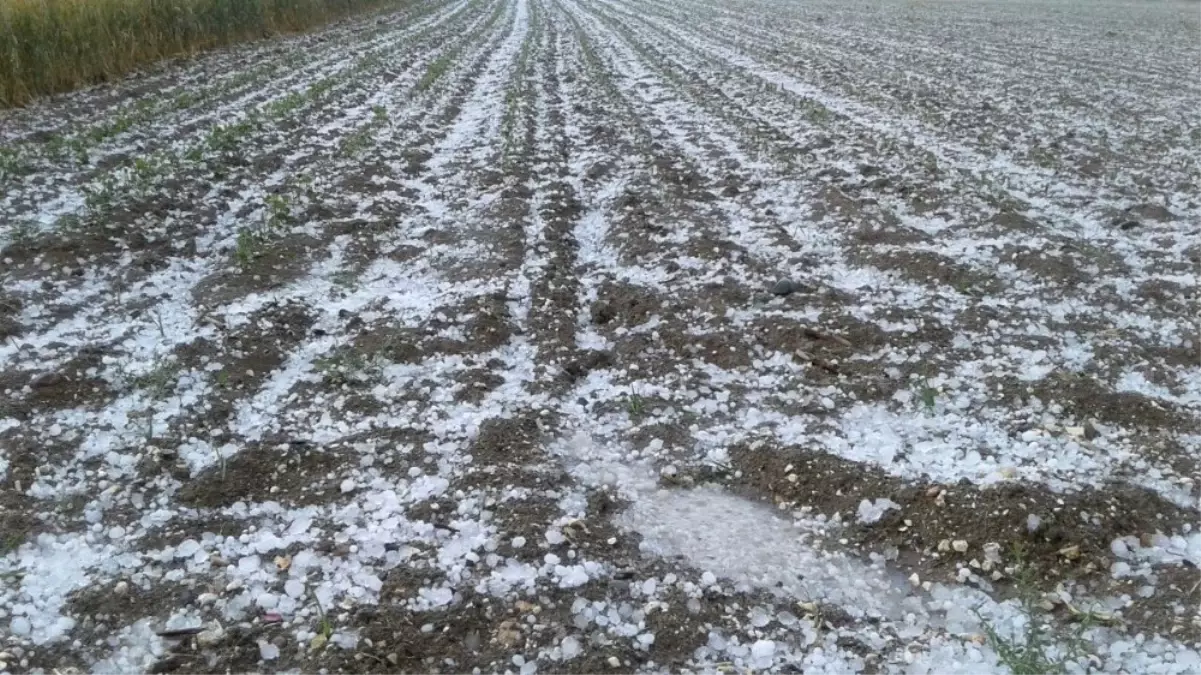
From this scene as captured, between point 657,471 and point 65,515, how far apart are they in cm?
224

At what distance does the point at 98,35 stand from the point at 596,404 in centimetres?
1038

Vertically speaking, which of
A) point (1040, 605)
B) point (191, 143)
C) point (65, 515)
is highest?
point (191, 143)

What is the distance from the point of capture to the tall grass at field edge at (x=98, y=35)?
992 cm

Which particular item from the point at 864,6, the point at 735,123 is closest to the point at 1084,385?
the point at 735,123

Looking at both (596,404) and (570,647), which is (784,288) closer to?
(596,404)

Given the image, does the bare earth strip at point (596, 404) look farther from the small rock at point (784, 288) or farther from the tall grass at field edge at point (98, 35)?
the tall grass at field edge at point (98, 35)

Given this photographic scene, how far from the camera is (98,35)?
11.4 meters

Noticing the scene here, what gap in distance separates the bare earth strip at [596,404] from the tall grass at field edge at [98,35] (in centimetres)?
128

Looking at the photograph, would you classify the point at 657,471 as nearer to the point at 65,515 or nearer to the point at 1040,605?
the point at 1040,605

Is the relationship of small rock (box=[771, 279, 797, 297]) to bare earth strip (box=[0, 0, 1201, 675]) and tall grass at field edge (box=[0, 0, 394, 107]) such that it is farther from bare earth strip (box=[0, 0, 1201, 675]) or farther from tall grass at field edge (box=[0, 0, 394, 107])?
tall grass at field edge (box=[0, 0, 394, 107])

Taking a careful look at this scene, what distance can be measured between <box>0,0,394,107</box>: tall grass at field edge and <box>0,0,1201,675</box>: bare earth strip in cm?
128

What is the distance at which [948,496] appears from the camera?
3.44 m

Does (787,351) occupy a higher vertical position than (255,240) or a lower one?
lower

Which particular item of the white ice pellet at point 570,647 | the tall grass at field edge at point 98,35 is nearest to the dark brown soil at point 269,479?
the white ice pellet at point 570,647
